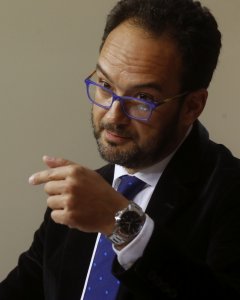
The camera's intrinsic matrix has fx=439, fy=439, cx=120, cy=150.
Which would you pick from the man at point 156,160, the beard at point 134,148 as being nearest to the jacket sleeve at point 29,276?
the man at point 156,160

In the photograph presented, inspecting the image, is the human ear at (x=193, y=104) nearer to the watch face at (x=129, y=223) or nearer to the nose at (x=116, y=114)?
the nose at (x=116, y=114)

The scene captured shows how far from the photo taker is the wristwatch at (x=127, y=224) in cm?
76

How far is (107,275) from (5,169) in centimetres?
64

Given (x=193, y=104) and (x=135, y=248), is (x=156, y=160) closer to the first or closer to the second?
(x=193, y=104)

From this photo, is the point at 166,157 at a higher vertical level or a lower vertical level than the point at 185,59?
lower

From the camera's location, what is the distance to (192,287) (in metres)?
0.75

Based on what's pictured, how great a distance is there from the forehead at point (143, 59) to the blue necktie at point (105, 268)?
0.26 meters

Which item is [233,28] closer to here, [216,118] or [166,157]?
[216,118]

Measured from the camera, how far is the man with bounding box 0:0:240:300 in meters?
0.77

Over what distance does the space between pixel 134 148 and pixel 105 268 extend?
294mm

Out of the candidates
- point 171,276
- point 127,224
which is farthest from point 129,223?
point 171,276

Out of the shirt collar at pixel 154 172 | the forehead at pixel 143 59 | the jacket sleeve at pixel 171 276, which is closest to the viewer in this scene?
the jacket sleeve at pixel 171 276

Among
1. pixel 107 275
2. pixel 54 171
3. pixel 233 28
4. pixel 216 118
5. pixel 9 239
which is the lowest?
pixel 9 239

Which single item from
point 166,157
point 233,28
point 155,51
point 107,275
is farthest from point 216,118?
point 107,275
